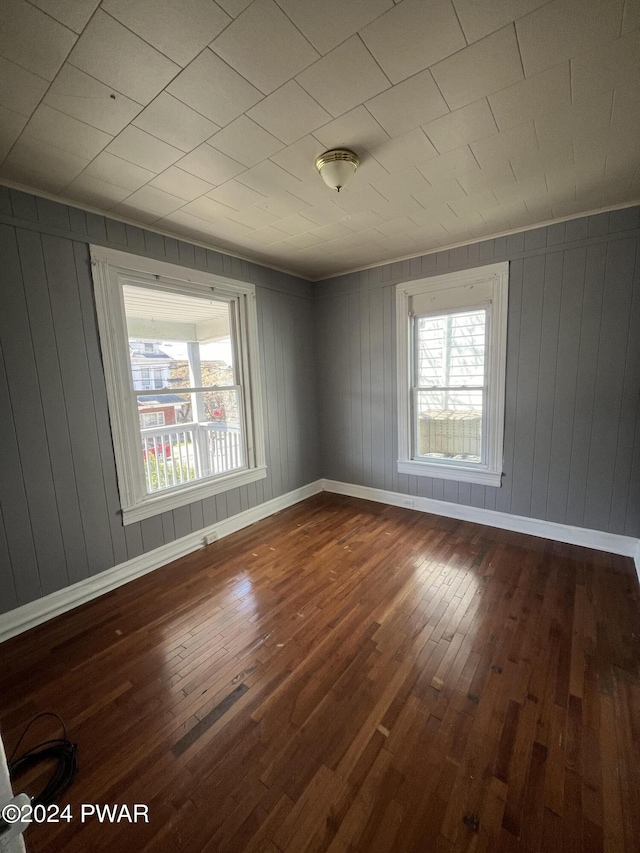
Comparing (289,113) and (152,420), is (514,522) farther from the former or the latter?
(152,420)

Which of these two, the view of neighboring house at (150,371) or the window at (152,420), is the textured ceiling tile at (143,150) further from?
the window at (152,420)

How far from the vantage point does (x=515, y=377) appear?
306 centimetres

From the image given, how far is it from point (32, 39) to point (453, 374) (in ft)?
11.0

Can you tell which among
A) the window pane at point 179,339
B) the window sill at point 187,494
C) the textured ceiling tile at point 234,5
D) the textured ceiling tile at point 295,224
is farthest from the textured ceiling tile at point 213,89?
the window sill at point 187,494

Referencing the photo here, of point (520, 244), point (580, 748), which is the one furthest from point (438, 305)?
point (580, 748)

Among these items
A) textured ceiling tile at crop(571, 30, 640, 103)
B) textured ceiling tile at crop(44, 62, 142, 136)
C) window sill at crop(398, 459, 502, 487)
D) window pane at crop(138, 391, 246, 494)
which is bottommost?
window sill at crop(398, 459, 502, 487)

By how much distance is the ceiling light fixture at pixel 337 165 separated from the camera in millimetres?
1788

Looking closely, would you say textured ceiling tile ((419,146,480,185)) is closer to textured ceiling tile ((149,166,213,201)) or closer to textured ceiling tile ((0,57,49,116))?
textured ceiling tile ((149,166,213,201))

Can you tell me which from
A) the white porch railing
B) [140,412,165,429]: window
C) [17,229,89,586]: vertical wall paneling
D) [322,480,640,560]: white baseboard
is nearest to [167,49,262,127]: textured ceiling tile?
[17,229,89,586]: vertical wall paneling

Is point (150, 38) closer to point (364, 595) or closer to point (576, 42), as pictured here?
point (576, 42)

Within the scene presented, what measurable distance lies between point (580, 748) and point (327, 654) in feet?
3.66

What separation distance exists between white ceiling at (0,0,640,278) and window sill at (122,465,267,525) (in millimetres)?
2150

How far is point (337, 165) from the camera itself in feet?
5.96

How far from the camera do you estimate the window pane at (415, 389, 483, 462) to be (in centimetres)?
339
